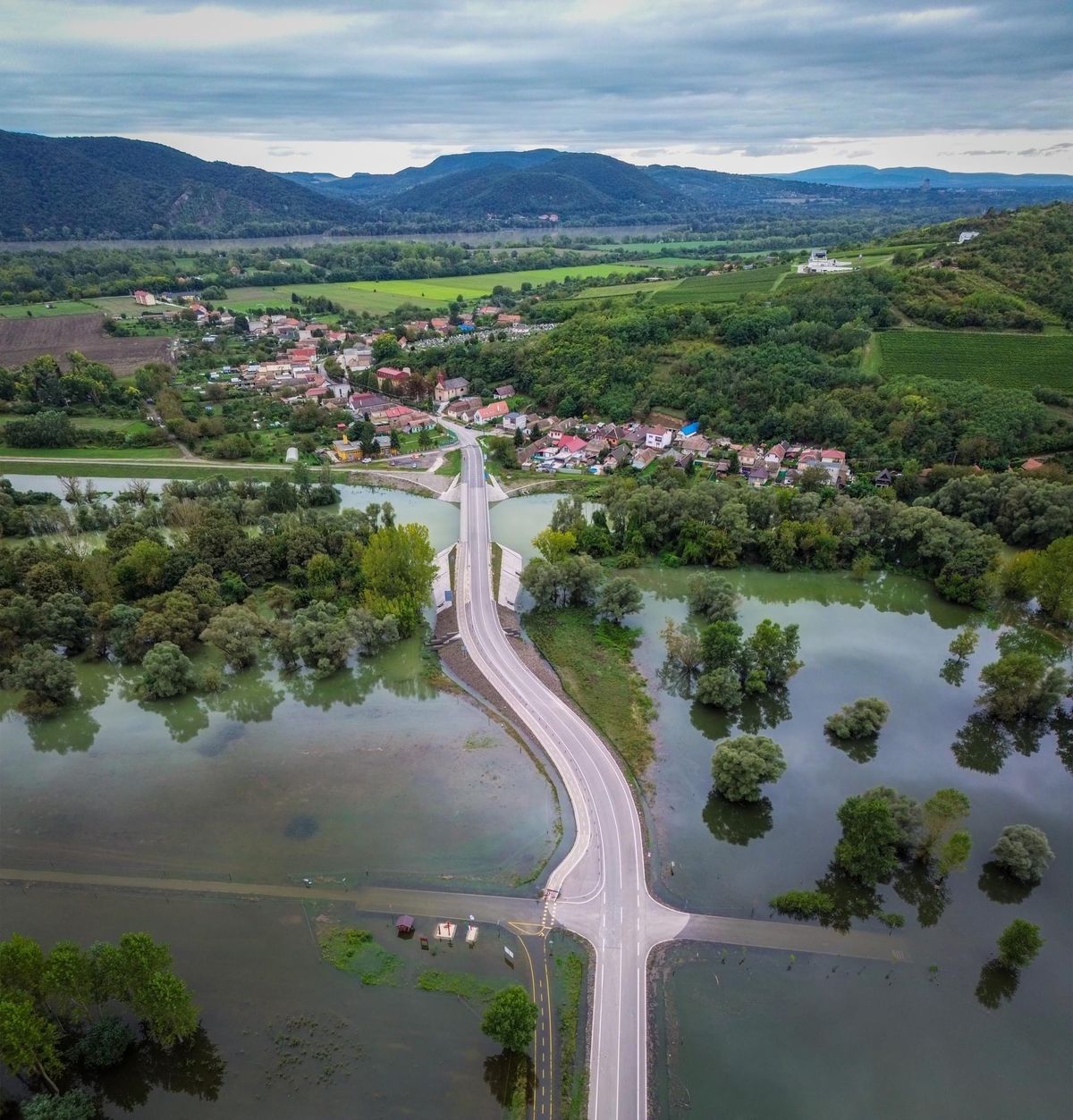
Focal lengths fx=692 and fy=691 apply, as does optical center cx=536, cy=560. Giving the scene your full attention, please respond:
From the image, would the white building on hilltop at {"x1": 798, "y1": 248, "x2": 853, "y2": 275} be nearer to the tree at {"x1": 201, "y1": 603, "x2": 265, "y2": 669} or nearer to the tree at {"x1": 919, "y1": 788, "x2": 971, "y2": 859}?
the tree at {"x1": 919, "y1": 788, "x2": 971, "y2": 859}

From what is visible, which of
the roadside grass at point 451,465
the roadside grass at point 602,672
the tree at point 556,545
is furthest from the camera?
the roadside grass at point 451,465

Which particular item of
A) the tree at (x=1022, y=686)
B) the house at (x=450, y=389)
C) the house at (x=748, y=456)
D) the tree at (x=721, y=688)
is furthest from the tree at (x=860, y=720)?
the house at (x=450, y=389)

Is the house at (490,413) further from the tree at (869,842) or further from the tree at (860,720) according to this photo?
the tree at (869,842)

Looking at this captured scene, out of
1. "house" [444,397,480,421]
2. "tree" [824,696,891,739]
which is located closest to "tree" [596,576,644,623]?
"tree" [824,696,891,739]

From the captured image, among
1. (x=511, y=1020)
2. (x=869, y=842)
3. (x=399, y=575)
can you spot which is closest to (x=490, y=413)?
(x=399, y=575)

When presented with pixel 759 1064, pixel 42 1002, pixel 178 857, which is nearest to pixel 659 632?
pixel 759 1064

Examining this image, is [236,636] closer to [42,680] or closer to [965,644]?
[42,680]

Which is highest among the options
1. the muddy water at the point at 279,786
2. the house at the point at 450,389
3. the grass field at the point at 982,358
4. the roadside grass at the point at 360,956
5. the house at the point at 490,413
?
the grass field at the point at 982,358
